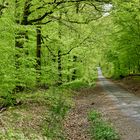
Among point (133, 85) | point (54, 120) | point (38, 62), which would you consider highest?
point (38, 62)

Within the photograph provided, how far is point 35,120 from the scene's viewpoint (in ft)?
42.5

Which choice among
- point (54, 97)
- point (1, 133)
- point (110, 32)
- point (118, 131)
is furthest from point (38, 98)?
point (110, 32)

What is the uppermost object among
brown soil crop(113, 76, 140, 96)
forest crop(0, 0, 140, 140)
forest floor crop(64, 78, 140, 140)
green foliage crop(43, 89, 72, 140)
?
forest crop(0, 0, 140, 140)

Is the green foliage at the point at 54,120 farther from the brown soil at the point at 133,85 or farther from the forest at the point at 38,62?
the brown soil at the point at 133,85

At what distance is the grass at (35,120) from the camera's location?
9.89 metres

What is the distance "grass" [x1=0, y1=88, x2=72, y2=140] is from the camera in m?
9.89

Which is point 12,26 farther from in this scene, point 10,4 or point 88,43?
point 88,43

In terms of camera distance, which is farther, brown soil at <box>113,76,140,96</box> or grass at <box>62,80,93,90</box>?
brown soil at <box>113,76,140,96</box>

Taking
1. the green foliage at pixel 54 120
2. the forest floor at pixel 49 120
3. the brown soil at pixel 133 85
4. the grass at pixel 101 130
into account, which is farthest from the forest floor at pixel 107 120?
the brown soil at pixel 133 85

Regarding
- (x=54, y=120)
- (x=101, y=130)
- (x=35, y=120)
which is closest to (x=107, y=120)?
(x=54, y=120)

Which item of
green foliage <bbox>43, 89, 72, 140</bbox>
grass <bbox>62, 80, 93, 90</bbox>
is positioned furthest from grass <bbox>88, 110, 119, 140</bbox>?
grass <bbox>62, 80, 93, 90</bbox>

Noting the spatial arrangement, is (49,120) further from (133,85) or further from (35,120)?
(133,85)

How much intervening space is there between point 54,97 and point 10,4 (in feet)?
19.3

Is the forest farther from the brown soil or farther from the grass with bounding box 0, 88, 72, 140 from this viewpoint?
the brown soil
